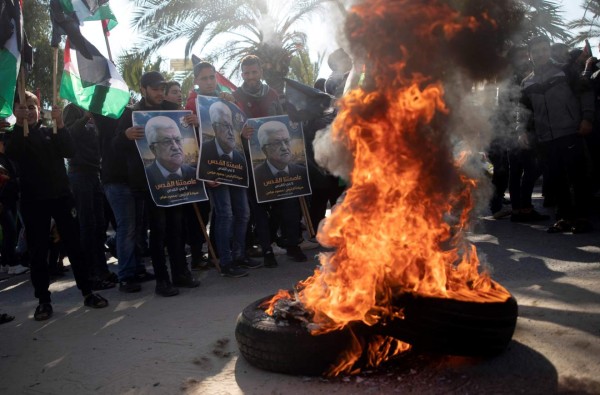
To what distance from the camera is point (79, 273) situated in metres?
5.61

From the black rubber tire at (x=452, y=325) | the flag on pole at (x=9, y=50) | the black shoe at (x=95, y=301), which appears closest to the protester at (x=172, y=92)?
the flag on pole at (x=9, y=50)

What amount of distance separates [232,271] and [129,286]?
45.7 inches

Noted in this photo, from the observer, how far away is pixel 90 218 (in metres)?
6.60

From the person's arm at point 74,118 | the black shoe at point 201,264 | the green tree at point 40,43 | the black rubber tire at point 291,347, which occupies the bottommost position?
the black shoe at point 201,264

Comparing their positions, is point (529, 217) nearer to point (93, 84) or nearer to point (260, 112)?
point (260, 112)

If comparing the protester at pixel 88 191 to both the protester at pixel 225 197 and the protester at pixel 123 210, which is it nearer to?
the protester at pixel 123 210

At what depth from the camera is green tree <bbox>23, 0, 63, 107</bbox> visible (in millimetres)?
24922

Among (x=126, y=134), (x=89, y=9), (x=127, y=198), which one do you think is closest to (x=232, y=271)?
(x=127, y=198)

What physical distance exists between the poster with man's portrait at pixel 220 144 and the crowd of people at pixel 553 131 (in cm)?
351

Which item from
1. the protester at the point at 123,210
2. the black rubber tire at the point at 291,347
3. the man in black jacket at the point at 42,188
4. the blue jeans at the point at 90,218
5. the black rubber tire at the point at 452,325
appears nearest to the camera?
the black rubber tire at the point at 452,325

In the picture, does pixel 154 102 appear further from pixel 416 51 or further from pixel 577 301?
pixel 577 301

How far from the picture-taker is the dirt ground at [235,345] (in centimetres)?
312

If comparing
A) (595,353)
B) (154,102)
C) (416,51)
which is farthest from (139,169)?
(595,353)

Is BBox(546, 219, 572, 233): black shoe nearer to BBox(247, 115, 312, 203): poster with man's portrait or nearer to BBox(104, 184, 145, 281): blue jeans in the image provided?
BBox(247, 115, 312, 203): poster with man's portrait
